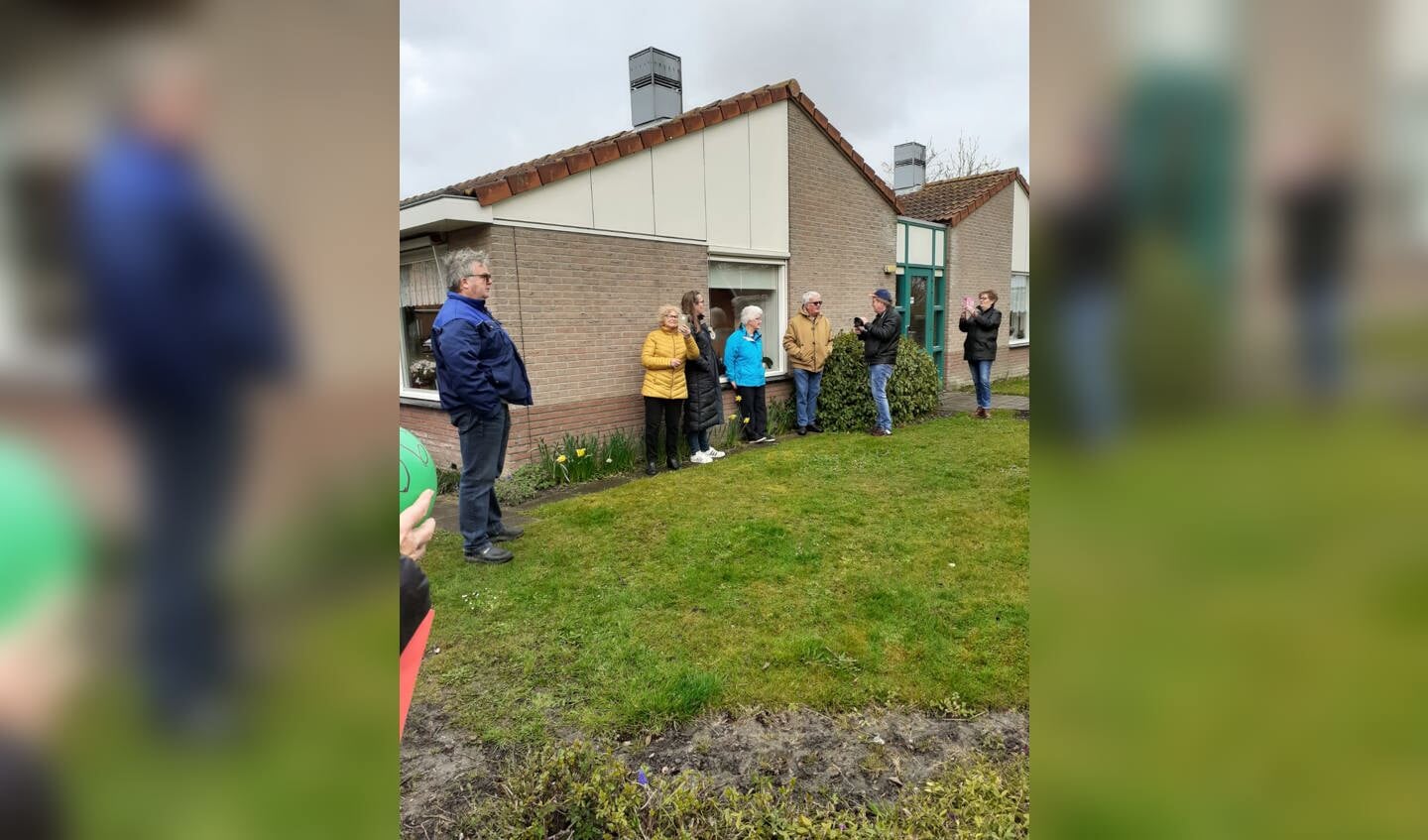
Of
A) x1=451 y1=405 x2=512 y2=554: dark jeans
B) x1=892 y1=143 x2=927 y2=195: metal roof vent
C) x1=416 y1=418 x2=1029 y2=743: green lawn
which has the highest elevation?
x1=892 y1=143 x2=927 y2=195: metal roof vent

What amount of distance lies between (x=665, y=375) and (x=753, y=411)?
84.1 inches

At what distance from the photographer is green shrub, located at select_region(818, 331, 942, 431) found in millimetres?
10320

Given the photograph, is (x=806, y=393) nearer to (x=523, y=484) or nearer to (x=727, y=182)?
(x=727, y=182)

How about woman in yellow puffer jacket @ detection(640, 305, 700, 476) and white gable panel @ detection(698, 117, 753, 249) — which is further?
white gable panel @ detection(698, 117, 753, 249)

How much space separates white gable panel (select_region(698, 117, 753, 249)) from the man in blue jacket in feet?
17.0

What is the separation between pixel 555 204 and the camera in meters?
7.98

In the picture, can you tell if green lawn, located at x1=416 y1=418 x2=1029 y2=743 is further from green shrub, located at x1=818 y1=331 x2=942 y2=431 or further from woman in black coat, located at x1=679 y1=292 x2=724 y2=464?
green shrub, located at x1=818 y1=331 x2=942 y2=431

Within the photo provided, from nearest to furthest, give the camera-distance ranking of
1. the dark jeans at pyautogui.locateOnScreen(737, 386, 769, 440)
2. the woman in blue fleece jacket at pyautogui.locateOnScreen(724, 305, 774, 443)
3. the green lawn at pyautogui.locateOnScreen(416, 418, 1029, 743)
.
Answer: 1. the green lawn at pyautogui.locateOnScreen(416, 418, 1029, 743)
2. the woman in blue fleece jacket at pyautogui.locateOnScreen(724, 305, 774, 443)
3. the dark jeans at pyautogui.locateOnScreen(737, 386, 769, 440)

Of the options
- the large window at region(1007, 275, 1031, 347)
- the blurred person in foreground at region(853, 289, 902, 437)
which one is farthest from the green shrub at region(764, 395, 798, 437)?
the large window at region(1007, 275, 1031, 347)

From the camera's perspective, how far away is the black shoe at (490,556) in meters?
5.26

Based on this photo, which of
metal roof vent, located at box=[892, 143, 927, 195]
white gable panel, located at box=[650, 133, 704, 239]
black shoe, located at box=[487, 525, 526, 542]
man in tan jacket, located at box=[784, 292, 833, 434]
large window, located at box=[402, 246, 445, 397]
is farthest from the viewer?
metal roof vent, located at box=[892, 143, 927, 195]

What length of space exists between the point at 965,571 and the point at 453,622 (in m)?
3.21
